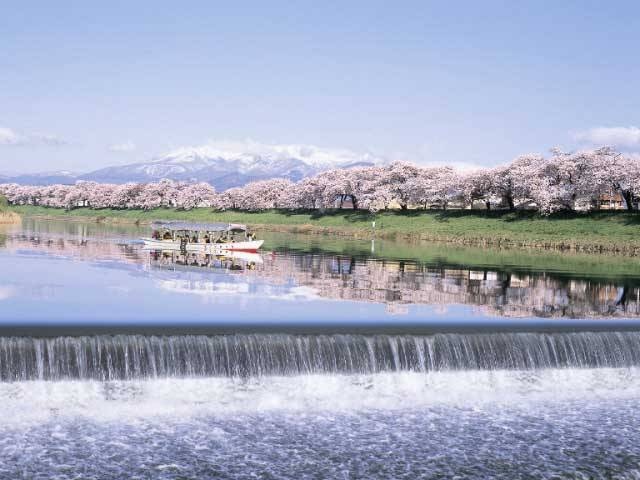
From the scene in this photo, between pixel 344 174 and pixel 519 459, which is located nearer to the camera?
pixel 519 459

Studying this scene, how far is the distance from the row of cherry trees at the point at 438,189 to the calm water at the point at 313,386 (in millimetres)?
59908

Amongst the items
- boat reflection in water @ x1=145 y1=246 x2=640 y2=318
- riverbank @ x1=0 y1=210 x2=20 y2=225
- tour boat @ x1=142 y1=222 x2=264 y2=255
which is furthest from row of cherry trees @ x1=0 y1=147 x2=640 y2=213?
riverbank @ x1=0 y1=210 x2=20 y2=225

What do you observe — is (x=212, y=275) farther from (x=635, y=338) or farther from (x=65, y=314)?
(x=635, y=338)

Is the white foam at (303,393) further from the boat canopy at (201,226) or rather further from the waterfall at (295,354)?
the boat canopy at (201,226)

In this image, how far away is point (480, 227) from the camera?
91.9 metres

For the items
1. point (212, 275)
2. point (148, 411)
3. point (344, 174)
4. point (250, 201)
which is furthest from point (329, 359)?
point (250, 201)

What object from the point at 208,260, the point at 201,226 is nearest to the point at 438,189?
the point at 201,226

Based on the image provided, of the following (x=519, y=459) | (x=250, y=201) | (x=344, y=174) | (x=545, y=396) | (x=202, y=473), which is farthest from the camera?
(x=250, y=201)

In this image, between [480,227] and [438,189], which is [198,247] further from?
[438,189]

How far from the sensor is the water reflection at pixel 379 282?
112 ft

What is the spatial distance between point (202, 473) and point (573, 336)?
14592 mm

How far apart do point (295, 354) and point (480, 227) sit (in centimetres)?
7285

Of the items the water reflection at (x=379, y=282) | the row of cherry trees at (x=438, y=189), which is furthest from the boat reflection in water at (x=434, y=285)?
the row of cherry trees at (x=438, y=189)

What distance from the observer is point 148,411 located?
63.1ft
